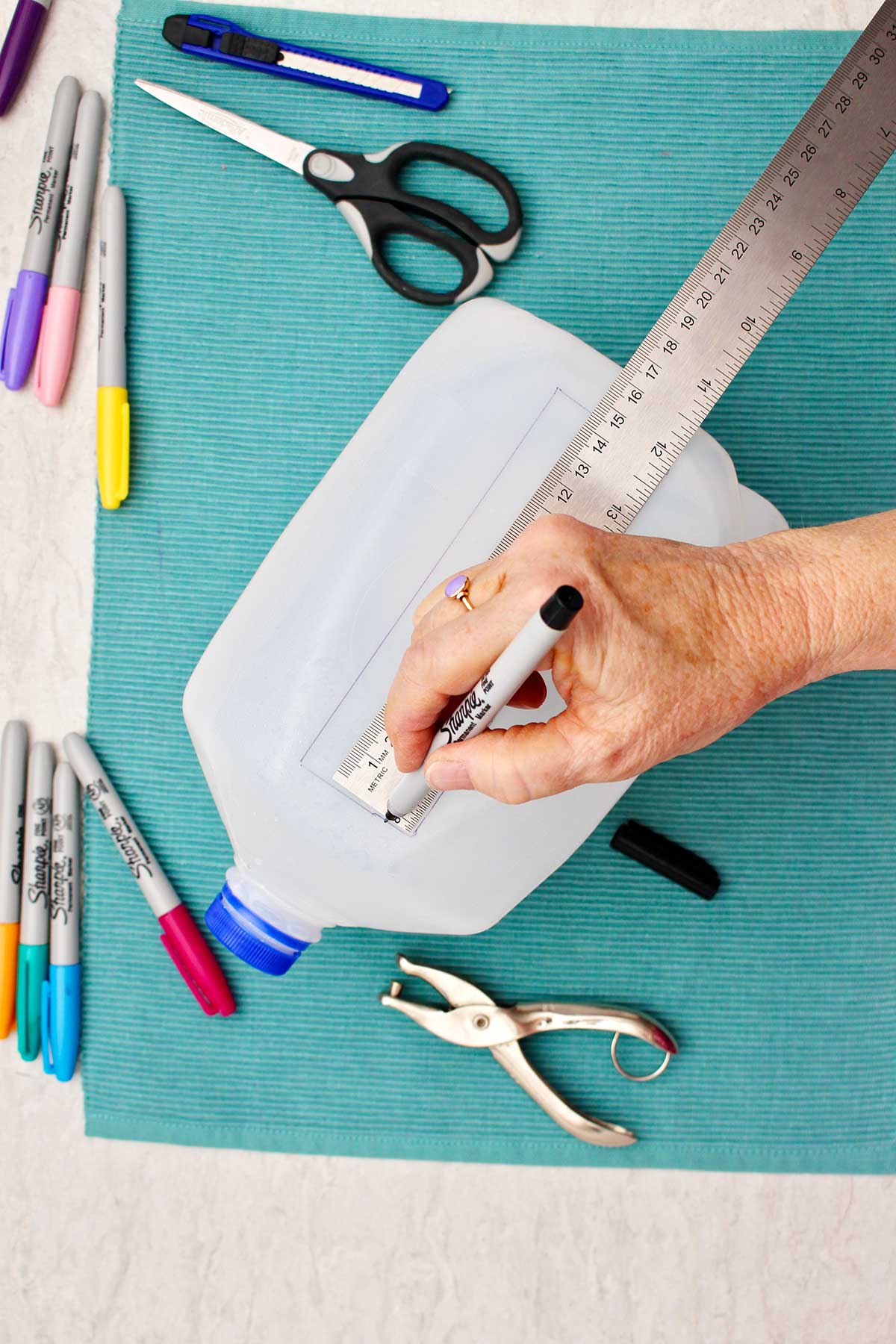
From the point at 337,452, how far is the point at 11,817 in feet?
1.25

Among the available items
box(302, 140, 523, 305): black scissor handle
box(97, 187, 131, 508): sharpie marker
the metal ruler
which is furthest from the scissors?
the metal ruler

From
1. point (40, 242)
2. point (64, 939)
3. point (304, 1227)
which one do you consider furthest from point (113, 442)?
point (304, 1227)

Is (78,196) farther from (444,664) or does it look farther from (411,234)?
(444,664)

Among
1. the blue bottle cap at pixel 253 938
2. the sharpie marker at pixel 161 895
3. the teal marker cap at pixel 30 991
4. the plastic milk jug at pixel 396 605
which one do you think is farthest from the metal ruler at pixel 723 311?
the teal marker cap at pixel 30 991

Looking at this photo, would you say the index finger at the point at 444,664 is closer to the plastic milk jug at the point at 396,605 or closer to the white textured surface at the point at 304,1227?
the plastic milk jug at the point at 396,605

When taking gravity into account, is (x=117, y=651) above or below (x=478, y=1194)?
above

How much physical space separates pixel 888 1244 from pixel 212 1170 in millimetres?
546

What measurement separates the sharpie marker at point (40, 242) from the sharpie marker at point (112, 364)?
5cm

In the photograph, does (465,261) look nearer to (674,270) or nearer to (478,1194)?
(674,270)

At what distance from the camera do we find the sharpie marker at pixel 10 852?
73 centimetres

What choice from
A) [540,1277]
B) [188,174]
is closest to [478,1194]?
[540,1277]

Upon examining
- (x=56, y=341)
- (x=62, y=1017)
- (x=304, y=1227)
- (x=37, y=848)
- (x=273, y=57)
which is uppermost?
(x=273, y=57)

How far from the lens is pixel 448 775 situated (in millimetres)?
453

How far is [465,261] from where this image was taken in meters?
0.70
